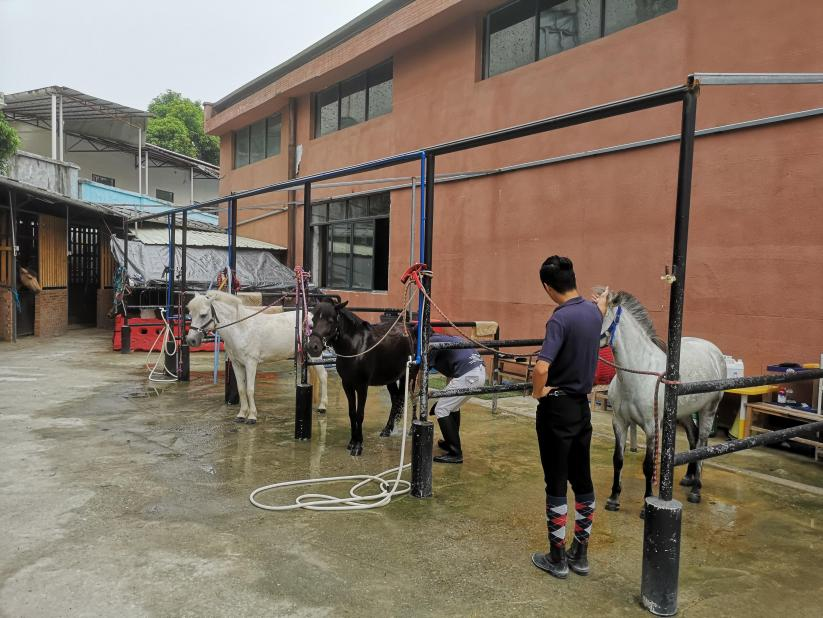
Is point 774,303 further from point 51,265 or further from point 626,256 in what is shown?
point 51,265

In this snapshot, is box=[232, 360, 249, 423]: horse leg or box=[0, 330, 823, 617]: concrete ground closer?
box=[0, 330, 823, 617]: concrete ground

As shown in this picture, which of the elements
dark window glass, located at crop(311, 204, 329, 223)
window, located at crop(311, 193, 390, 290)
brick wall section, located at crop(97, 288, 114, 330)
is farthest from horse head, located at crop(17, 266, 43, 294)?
dark window glass, located at crop(311, 204, 329, 223)

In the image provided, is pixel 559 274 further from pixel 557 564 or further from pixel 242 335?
pixel 242 335

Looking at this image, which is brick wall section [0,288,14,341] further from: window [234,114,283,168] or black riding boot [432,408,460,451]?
black riding boot [432,408,460,451]

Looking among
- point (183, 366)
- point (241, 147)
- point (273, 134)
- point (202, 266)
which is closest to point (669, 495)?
point (183, 366)

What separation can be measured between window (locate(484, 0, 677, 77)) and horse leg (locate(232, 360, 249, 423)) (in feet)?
22.5

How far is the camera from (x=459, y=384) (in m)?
5.44

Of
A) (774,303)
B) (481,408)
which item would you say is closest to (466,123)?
(481,408)

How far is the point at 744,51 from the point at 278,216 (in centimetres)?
1321

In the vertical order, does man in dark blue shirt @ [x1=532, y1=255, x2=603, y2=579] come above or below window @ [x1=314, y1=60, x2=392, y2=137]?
below

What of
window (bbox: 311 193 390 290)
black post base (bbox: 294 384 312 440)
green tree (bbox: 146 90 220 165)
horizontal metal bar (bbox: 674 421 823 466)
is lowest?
black post base (bbox: 294 384 312 440)

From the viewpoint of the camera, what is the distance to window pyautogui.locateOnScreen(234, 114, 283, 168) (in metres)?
17.6

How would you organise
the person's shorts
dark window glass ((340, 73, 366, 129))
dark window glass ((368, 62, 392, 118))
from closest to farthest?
the person's shorts → dark window glass ((368, 62, 392, 118)) → dark window glass ((340, 73, 366, 129))

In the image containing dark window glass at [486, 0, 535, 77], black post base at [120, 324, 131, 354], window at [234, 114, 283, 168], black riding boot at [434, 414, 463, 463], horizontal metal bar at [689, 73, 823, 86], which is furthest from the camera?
window at [234, 114, 283, 168]
